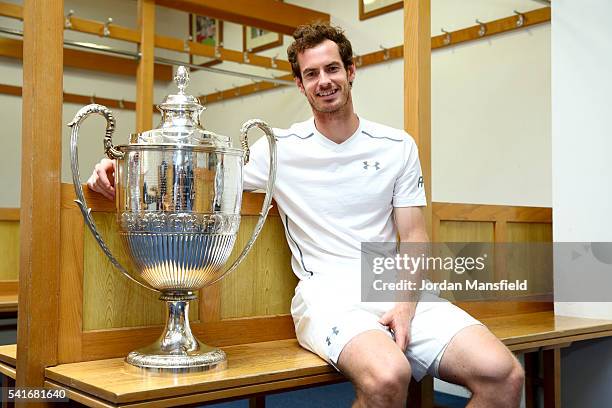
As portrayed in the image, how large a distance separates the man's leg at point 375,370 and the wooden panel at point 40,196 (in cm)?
76

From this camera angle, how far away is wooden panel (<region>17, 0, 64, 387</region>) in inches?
67.4

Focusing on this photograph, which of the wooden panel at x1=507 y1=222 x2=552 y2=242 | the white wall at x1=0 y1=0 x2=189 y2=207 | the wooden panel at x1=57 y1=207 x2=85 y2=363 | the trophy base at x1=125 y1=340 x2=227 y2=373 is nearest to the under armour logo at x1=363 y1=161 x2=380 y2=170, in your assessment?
→ the trophy base at x1=125 y1=340 x2=227 y2=373

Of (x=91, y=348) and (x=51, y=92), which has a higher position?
(x=51, y=92)

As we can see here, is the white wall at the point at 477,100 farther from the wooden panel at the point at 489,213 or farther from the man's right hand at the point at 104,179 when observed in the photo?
the man's right hand at the point at 104,179

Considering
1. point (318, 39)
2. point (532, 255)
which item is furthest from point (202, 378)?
point (532, 255)

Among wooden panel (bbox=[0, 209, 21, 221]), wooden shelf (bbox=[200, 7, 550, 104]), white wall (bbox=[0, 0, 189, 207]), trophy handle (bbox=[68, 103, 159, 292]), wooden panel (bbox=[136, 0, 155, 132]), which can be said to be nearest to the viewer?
trophy handle (bbox=[68, 103, 159, 292])

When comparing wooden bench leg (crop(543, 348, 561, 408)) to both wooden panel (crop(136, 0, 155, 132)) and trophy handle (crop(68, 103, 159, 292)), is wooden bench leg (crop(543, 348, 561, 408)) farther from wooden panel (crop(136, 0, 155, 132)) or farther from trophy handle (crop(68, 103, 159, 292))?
wooden panel (crop(136, 0, 155, 132))

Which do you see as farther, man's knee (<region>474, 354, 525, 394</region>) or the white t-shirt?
the white t-shirt

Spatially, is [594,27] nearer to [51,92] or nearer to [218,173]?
[218,173]

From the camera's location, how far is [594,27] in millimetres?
2840

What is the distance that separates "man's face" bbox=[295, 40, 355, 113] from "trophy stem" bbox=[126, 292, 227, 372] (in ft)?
2.47

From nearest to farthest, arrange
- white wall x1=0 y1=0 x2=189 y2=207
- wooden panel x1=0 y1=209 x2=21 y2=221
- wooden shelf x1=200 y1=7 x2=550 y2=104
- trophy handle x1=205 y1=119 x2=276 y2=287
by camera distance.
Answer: trophy handle x1=205 y1=119 x2=276 y2=287 → wooden panel x1=0 y1=209 x2=21 y2=221 → wooden shelf x1=200 y1=7 x2=550 y2=104 → white wall x1=0 y1=0 x2=189 y2=207

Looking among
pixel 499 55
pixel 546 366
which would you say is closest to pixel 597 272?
pixel 546 366

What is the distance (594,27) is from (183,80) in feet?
6.18
